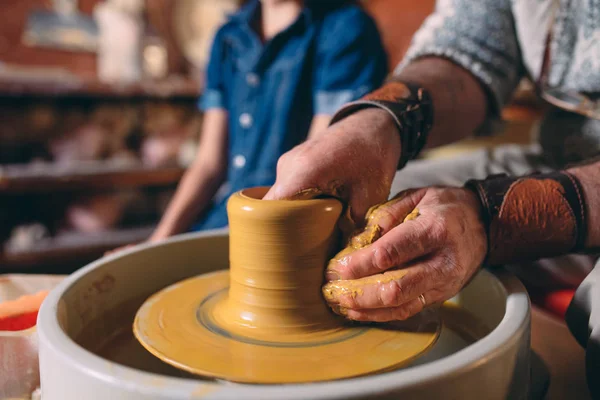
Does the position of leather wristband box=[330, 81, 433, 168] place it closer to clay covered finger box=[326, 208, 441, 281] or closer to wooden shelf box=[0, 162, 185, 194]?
clay covered finger box=[326, 208, 441, 281]

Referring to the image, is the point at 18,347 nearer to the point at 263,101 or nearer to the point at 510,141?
the point at 263,101

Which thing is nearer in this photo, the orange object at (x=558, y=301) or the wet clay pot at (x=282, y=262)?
the wet clay pot at (x=282, y=262)

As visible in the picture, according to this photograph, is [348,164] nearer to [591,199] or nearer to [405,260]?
[405,260]

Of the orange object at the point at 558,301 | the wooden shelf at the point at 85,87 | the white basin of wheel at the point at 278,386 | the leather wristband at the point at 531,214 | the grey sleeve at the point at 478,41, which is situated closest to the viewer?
the white basin of wheel at the point at 278,386

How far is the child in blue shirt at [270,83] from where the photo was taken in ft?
4.47

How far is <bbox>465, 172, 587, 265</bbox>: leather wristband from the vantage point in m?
0.59

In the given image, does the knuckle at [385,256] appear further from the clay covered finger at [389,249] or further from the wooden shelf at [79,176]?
the wooden shelf at [79,176]

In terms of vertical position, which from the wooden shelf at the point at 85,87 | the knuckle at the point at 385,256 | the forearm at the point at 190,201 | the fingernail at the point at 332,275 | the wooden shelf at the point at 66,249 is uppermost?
the knuckle at the point at 385,256

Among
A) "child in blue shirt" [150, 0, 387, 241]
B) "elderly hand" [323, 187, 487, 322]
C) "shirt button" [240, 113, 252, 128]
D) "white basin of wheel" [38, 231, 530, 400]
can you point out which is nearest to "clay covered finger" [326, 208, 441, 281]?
"elderly hand" [323, 187, 487, 322]

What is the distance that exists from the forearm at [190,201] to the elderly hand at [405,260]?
927 millimetres

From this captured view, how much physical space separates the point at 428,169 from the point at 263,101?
0.67 meters

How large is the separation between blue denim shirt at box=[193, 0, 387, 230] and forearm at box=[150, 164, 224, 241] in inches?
1.8

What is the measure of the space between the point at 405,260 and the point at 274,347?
0.56 ft

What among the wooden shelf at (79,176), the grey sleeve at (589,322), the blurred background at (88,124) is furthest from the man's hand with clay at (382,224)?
the wooden shelf at (79,176)
